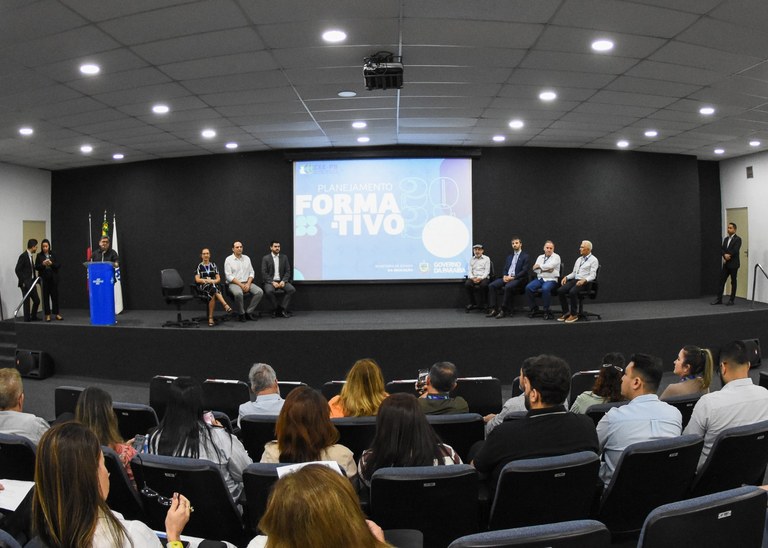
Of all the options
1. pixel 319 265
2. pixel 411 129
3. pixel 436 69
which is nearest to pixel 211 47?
pixel 436 69

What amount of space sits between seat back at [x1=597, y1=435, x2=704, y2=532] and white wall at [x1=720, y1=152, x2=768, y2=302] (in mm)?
10440

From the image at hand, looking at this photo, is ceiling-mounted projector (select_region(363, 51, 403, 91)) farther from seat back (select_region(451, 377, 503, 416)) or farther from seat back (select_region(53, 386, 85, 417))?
seat back (select_region(53, 386, 85, 417))

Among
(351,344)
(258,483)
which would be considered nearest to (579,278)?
(351,344)

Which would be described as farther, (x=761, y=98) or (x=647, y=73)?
(x=761, y=98)

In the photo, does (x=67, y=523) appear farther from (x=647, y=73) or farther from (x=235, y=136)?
(x=235, y=136)

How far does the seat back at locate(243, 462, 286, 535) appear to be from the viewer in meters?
2.07

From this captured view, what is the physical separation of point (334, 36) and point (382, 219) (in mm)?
5359

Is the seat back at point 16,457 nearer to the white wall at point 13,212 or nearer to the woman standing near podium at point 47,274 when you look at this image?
the woman standing near podium at point 47,274

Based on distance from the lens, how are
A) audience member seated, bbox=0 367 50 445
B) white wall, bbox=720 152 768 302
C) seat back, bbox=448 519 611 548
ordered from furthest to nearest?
white wall, bbox=720 152 768 302, audience member seated, bbox=0 367 50 445, seat back, bbox=448 519 611 548

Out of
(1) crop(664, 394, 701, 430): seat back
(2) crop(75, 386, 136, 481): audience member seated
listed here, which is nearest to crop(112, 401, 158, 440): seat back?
(2) crop(75, 386, 136, 481): audience member seated

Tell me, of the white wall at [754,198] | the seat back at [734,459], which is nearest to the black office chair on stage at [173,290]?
the seat back at [734,459]

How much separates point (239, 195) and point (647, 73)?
730 cm

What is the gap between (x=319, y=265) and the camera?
10.2 meters

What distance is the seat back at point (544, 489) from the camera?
6.78 ft
